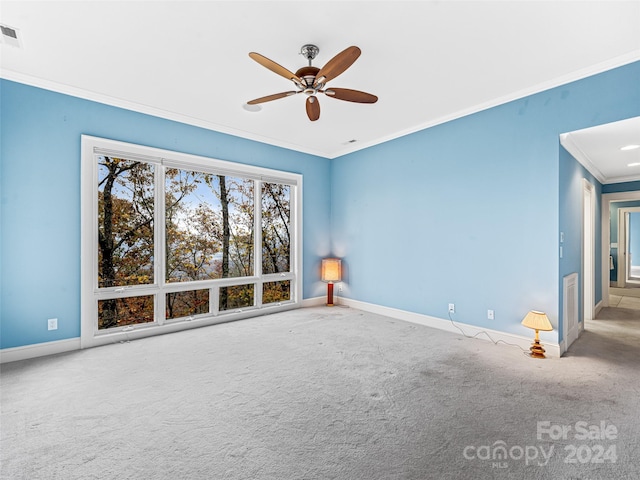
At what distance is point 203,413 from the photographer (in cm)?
218

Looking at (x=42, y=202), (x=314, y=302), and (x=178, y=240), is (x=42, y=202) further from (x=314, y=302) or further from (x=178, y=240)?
(x=314, y=302)

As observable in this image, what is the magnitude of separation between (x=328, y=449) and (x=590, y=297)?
515 centimetres

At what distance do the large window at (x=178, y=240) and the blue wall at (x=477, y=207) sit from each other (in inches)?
57.0

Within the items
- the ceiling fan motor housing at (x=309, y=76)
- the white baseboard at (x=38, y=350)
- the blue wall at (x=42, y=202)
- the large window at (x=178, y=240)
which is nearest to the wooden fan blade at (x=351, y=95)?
the ceiling fan motor housing at (x=309, y=76)

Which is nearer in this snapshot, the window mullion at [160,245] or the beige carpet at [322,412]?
the beige carpet at [322,412]

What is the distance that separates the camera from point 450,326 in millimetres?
4129

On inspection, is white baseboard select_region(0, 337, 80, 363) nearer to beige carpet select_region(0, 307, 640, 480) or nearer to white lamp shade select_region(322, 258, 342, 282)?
beige carpet select_region(0, 307, 640, 480)

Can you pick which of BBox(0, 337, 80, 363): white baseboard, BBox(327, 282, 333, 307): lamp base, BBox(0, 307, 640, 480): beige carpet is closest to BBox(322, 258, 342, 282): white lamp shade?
BBox(327, 282, 333, 307): lamp base

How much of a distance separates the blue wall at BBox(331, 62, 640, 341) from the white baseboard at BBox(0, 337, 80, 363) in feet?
13.3

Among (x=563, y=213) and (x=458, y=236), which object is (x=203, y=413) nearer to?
(x=458, y=236)

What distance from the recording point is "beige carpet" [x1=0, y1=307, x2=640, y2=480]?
1.68 metres

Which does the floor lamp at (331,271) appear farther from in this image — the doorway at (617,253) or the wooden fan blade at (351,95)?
the doorway at (617,253)

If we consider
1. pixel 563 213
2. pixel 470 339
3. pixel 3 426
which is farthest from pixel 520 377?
pixel 3 426

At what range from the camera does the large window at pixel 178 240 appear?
366 cm
